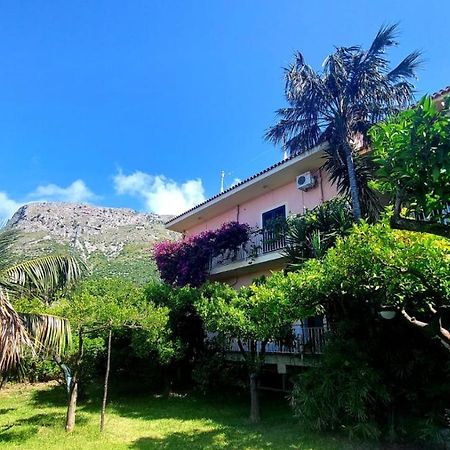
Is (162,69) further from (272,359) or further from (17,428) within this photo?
(17,428)

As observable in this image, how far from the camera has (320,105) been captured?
1169cm

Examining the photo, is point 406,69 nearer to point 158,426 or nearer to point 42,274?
point 42,274

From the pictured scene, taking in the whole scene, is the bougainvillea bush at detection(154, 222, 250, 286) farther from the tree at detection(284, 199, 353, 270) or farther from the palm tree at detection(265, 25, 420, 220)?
the palm tree at detection(265, 25, 420, 220)

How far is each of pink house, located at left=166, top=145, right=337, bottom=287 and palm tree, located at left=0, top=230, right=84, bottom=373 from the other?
7872 millimetres

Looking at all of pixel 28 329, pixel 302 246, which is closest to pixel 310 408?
pixel 302 246

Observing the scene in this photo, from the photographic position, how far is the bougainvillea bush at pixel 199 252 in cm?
1694

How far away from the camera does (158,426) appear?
36.2 ft

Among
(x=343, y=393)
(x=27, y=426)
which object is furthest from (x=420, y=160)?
(x=27, y=426)

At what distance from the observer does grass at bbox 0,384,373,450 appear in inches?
357

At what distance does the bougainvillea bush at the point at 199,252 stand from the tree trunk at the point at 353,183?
6750 mm

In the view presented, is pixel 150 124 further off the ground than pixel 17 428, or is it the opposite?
pixel 150 124

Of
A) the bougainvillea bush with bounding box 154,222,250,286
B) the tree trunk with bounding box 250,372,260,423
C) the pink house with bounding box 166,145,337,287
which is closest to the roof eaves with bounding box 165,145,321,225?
the pink house with bounding box 166,145,337,287

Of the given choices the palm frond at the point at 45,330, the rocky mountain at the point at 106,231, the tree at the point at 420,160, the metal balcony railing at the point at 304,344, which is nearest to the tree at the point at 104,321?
the palm frond at the point at 45,330

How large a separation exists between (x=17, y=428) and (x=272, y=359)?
805 centimetres
